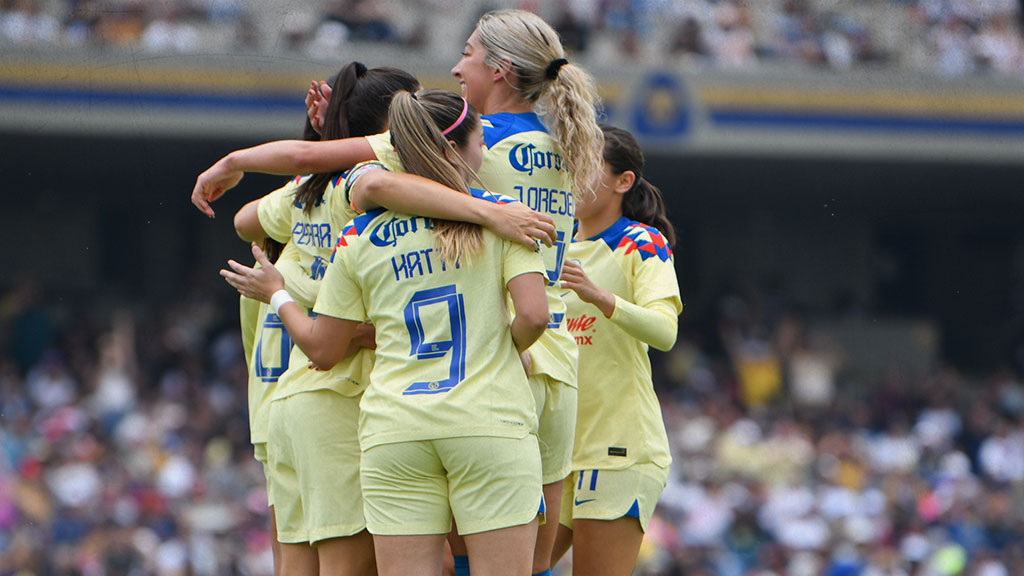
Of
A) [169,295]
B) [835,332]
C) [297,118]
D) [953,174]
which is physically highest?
[297,118]

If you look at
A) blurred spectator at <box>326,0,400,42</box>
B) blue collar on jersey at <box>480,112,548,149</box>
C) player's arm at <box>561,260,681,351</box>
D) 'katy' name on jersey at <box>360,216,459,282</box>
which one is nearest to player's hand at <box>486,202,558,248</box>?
'katy' name on jersey at <box>360,216,459,282</box>

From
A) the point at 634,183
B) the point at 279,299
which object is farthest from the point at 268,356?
the point at 634,183

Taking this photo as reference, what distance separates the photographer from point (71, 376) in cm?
1319

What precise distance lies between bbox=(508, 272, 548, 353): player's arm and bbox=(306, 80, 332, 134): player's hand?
986 mm

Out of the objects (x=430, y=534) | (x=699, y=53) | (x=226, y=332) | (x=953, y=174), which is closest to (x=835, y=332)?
(x=953, y=174)

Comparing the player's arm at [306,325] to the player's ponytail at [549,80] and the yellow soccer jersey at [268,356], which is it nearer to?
the yellow soccer jersey at [268,356]

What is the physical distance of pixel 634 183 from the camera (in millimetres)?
4297

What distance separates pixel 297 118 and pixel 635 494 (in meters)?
9.16

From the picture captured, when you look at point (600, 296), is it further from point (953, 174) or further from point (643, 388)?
point (953, 174)

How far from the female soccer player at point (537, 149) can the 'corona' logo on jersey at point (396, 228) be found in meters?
0.37

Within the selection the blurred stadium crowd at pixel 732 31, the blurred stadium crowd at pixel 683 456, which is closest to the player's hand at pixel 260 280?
the blurred stadium crowd at pixel 683 456

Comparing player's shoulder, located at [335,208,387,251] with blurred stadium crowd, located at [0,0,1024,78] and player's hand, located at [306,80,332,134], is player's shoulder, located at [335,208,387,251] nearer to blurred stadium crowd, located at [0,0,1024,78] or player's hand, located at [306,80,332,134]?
player's hand, located at [306,80,332,134]

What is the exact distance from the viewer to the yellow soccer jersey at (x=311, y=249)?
356 cm

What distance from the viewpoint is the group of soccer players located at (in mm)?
3121
